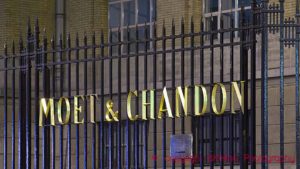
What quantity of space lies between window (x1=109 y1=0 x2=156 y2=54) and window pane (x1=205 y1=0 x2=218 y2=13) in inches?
63.3

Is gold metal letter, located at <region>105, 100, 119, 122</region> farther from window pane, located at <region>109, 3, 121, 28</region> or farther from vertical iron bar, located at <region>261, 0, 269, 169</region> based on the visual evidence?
window pane, located at <region>109, 3, 121, 28</region>

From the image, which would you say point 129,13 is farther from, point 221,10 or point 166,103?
point 166,103

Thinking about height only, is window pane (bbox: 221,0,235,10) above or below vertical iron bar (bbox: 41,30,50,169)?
above

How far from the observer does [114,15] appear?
2566cm

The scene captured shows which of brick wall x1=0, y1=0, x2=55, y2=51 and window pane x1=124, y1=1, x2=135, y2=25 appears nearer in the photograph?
window pane x1=124, y1=1, x2=135, y2=25

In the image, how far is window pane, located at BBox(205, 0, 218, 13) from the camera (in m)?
22.6

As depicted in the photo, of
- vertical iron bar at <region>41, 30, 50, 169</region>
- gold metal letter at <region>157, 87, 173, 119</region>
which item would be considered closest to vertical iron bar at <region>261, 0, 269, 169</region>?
gold metal letter at <region>157, 87, 173, 119</region>

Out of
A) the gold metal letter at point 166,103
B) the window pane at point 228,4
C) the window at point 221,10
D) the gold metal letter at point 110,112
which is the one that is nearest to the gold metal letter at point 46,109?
the gold metal letter at point 110,112

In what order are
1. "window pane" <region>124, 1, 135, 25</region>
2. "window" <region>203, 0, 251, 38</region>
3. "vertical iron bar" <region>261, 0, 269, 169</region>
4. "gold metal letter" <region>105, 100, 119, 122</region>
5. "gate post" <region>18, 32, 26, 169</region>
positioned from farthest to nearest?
"window pane" <region>124, 1, 135, 25</region>
"window" <region>203, 0, 251, 38</region>
"gate post" <region>18, 32, 26, 169</region>
"gold metal letter" <region>105, 100, 119, 122</region>
"vertical iron bar" <region>261, 0, 269, 169</region>

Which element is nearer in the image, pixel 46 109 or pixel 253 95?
pixel 253 95

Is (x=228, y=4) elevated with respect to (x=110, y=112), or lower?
elevated

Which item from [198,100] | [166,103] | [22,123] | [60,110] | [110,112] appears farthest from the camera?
[22,123]

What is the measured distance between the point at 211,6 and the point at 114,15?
152 inches

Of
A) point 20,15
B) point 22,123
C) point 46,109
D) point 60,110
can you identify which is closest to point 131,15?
point 20,15
